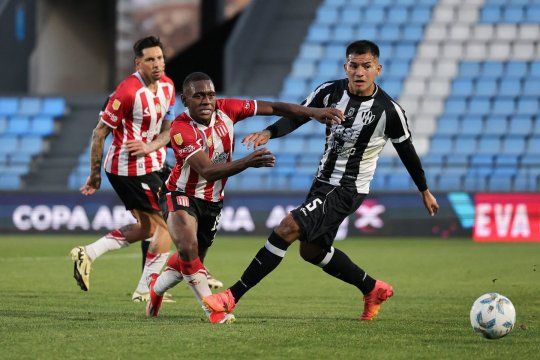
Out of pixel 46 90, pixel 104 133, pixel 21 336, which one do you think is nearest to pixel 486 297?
pixel 21 336

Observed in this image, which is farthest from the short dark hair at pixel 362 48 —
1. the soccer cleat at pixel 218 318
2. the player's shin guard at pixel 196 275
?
the soccer cleat at pixel 218 318

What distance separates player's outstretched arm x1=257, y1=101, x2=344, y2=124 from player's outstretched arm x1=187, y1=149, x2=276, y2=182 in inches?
23.8

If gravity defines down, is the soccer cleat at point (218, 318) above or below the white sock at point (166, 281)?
below

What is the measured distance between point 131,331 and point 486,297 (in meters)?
2.24

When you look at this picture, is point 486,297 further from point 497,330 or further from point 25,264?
point 25,264

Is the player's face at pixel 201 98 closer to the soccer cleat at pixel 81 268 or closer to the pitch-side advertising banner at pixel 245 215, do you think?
the soccer cleat at pixel 81 268

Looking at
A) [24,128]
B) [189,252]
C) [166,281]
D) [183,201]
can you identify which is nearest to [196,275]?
[189,252]

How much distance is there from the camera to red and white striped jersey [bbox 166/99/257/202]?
7672mm

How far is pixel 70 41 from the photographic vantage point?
2842 cm

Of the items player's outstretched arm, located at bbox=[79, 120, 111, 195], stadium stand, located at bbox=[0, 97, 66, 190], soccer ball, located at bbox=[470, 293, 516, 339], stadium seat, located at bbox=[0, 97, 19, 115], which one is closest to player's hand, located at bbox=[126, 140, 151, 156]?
player's outstretched arm, located at bbox=[79, 120, 111, 195]

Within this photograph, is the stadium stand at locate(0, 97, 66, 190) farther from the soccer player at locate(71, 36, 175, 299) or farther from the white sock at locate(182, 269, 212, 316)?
the white sock at locate(182, 269, 212, 316)

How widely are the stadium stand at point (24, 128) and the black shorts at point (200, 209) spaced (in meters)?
16.2

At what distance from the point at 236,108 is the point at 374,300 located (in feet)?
5.63

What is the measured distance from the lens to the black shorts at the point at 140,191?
9703 mm
